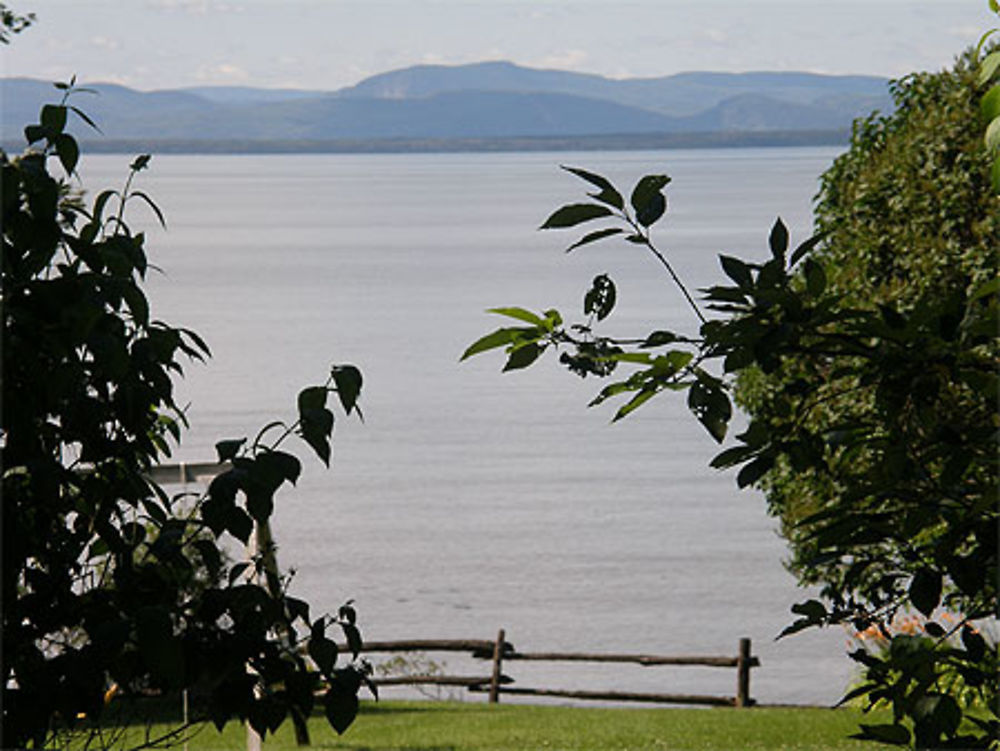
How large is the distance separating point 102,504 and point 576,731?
10517 mm

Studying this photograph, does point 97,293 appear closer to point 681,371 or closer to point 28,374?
point 28,374

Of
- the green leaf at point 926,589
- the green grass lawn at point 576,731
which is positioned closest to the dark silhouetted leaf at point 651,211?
the green leaf at point 926,589

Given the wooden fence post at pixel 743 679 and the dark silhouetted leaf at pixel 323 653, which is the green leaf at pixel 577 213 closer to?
the dark silhouetted leaf at pixel 323 653

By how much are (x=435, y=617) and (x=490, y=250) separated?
8543cm

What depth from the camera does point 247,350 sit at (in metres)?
58.9

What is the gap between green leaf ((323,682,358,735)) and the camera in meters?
2.09

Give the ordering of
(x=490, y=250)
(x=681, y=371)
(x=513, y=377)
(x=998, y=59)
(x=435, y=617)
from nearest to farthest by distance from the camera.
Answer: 1. (x=998, y=59)
2. (x=681, y=371)
3. (x=435, y=617)
4. (x=513, y=377)
5. (x=490, y=250)

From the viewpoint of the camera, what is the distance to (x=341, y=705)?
210 cm

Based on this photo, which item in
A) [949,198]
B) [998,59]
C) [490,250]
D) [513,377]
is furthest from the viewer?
[490,250]

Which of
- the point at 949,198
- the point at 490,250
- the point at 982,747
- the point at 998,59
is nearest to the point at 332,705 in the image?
the point at 982,747

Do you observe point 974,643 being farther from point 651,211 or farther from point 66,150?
point 66,150

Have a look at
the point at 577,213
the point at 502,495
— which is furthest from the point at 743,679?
the point at 502,495

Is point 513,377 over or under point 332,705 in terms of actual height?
under

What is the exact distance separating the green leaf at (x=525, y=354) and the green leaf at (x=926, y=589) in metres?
0.55
